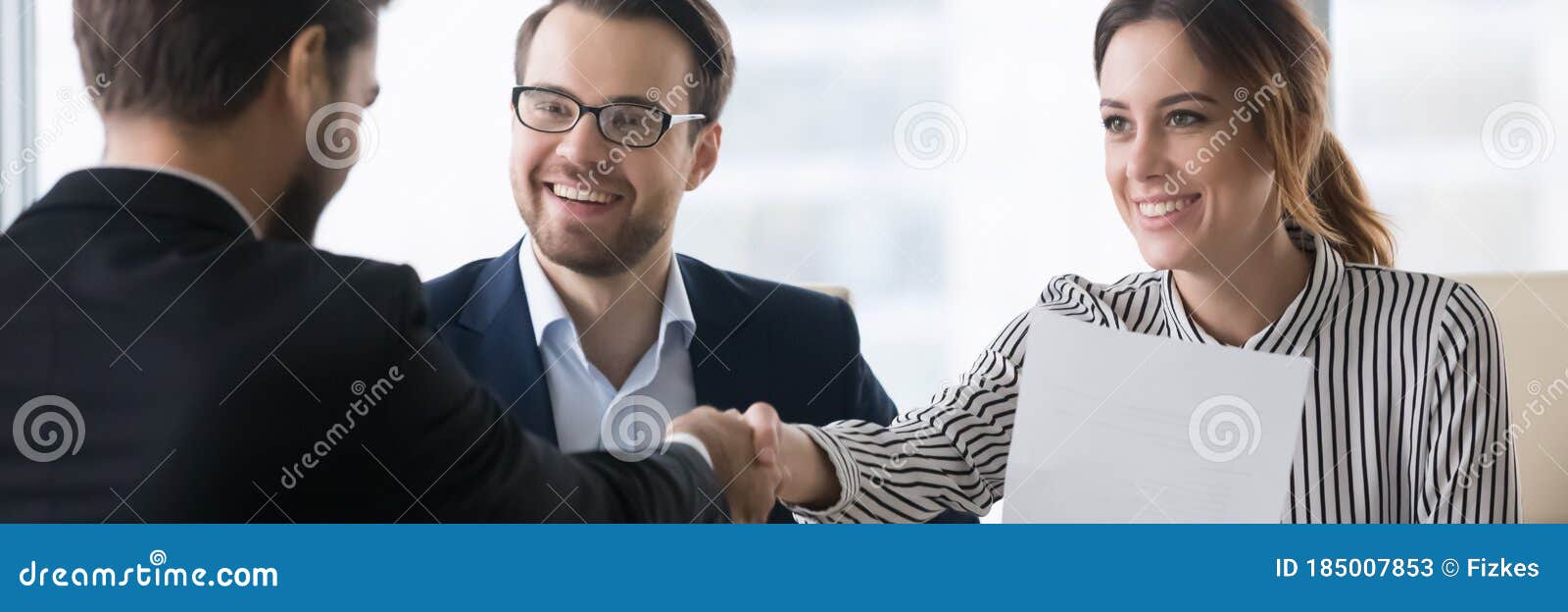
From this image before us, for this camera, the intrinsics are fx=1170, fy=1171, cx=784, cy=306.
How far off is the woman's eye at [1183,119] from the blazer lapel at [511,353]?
84 centimetres

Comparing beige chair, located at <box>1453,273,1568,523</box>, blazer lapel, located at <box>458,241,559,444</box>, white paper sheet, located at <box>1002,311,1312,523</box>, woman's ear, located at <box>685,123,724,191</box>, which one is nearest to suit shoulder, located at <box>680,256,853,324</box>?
woman's ear, located at <box>685,123,724,191</box>

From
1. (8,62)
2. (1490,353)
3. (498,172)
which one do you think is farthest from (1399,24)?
(8,62)

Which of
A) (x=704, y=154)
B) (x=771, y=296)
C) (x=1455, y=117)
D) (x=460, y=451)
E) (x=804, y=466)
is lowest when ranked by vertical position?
(x=460, y=451)

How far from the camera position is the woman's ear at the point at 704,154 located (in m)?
1.75

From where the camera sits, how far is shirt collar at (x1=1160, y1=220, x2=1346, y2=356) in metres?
1.40

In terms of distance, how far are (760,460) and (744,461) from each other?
0.02 metres

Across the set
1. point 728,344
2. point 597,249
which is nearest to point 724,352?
point 728,344

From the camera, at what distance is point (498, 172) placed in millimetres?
1999

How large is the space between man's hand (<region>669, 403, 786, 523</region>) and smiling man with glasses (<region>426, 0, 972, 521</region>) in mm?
113

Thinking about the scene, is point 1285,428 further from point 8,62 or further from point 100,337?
point 8,62

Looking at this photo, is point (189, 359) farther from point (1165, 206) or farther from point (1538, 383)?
point (1538, 383)

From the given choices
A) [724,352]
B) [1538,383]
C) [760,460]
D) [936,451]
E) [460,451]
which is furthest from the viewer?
[1538,383]

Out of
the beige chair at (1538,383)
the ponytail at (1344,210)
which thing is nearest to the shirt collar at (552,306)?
the ponytail at (1344,210)

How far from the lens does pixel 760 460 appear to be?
54.1 inches
